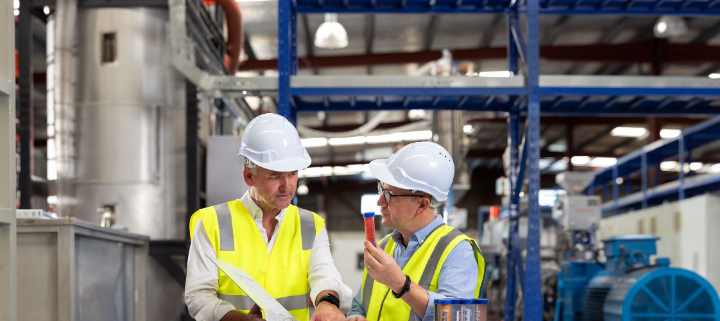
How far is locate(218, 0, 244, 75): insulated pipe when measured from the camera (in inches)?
307

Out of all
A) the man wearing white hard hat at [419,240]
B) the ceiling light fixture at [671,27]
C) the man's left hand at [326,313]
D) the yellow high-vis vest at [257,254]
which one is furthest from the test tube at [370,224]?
the ceiling light fixture at [671,27]

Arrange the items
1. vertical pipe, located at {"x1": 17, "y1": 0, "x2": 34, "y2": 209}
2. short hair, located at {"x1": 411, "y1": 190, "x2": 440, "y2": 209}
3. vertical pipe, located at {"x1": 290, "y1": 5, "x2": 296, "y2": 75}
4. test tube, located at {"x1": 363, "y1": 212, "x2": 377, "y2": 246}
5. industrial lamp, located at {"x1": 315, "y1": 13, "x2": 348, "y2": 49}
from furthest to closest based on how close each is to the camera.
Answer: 1. industrial lamp, located at {"x1": 315, "y1": 13, "x2": 348, "y2": 49}
2. vertical pipe, located at {"x1": 290, "y1": 5, "x2": 296, "y2": 75}
3. vertical pipe, located at {"x1": 17, "y1": 0, "x2": 34, "y2": 209}
4. short hair, located at {"x1": 411, "y1": 190, "x2": 440, "y2": 209}
5. test tube, located at {"x1": 363, "y1": 212, "x2": 377, "y2": 246}

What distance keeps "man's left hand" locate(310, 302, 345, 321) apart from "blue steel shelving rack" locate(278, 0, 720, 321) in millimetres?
3662

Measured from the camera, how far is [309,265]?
333cm

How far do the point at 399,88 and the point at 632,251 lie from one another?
335cm

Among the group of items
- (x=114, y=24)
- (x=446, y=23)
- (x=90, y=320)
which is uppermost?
(x=446, y=23)

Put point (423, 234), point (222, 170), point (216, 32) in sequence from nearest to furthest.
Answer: point (423, 234) < point (222, 170) < point (216, 32)

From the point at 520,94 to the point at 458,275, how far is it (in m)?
4.10

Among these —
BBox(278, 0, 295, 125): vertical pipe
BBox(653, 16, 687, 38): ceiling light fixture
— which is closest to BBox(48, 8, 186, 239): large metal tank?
BBox(278, 0, 295, 125): vertical pipe

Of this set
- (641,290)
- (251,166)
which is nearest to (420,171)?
(251,166)

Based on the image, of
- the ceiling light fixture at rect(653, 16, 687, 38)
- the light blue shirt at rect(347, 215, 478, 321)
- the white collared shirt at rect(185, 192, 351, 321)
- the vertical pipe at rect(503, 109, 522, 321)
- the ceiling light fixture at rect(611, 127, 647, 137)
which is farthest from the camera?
the ceiling light fixture at rect(611, 127, 647, 137)

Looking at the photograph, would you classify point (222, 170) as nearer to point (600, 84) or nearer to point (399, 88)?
point (399, 88)

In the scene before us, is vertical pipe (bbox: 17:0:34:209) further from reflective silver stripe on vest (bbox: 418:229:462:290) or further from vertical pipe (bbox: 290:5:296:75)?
reflective silver stripe on vest (bbox: 418:229:462:290)

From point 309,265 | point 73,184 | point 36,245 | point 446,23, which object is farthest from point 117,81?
point 446,23
